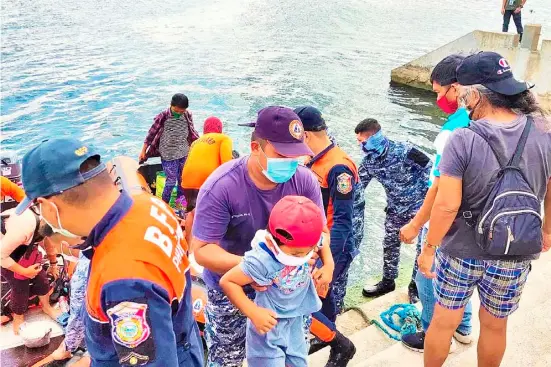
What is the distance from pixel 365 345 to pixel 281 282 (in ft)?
5.88

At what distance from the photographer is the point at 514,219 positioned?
2467mm

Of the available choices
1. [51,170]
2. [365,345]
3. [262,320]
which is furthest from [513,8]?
[51,170]

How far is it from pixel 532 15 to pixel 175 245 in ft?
120

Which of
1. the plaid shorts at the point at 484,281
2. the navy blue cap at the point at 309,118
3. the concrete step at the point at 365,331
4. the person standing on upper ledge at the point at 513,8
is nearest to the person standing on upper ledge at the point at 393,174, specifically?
the concrete step at the point at 365,331

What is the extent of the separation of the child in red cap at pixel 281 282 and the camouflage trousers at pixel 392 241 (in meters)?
2.30

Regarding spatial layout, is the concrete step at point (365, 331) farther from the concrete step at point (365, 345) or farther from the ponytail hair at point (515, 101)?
the ponytail hair at point (515, 101)

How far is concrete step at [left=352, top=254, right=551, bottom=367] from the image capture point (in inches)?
134

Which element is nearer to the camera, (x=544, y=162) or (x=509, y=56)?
(x=544, y=162)

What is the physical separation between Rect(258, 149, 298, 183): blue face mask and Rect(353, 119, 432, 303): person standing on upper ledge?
144 cm

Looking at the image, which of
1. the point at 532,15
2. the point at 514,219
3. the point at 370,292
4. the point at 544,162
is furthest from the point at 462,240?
the point at 532,15

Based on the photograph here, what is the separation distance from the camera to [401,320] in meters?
4.10

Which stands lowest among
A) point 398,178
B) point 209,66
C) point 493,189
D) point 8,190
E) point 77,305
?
point 209,66

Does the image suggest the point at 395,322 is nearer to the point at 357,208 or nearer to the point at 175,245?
the point at 357,208

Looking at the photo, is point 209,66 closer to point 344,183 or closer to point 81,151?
point 344,183
